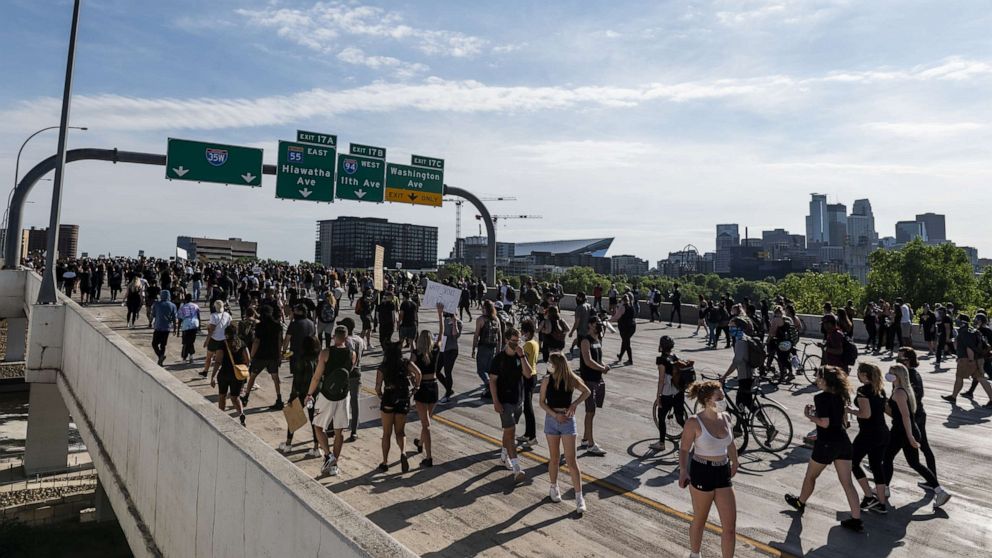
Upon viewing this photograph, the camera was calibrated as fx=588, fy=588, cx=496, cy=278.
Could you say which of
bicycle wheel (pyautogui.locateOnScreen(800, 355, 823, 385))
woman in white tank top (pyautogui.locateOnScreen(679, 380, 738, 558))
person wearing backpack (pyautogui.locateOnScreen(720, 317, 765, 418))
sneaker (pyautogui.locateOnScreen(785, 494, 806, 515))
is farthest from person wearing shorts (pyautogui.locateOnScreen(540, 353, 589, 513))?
bicycle wheel (pyautogui.locateOnScreen(800, 355, 823, 385))

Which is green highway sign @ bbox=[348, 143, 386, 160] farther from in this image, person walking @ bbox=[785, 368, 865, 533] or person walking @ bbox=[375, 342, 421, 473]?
person walking @ bbox=[785, 368, 865, 533]

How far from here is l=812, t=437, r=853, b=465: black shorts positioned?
260 inches

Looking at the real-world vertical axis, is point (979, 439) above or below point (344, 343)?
below

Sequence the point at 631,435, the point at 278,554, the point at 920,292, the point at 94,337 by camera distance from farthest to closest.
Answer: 1. the point at 920,292
2. the point at 94,337
3. the point at 631,435
4. the point at 278,554

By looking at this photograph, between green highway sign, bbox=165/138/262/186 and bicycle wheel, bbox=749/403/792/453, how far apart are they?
23229 millimetres

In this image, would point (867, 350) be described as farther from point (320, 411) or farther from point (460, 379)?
point (320, 411)

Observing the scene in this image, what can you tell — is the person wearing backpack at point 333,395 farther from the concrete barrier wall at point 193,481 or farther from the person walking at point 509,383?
the person walking at point 509,383

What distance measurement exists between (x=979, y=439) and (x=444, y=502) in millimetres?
9788

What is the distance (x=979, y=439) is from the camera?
10445 mm

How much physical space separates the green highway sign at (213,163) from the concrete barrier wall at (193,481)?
48.9 ft

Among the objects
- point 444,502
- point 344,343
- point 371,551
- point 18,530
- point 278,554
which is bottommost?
point 18,530

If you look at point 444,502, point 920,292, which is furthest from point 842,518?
point 920,292

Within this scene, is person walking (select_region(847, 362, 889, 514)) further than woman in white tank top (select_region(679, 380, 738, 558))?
Yes

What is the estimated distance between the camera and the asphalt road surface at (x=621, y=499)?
6.23 m
